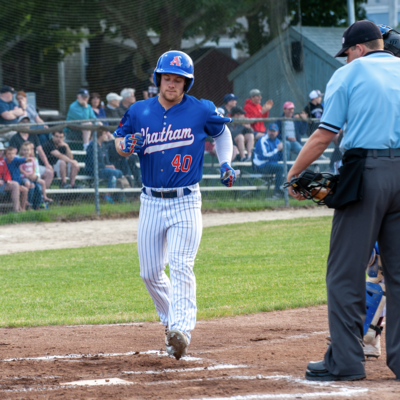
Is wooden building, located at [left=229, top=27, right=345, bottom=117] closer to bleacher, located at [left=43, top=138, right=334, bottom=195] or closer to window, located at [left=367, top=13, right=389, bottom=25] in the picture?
bleacher, located at [left=43, top=138, right=334, bottom=195]

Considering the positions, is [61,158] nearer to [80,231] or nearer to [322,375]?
[80,231]

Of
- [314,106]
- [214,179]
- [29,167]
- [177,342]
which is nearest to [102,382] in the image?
[177,342]

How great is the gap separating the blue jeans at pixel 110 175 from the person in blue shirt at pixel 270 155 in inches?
123

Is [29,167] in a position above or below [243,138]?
below

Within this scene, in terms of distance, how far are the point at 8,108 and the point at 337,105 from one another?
37.7ft

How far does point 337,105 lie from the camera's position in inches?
152

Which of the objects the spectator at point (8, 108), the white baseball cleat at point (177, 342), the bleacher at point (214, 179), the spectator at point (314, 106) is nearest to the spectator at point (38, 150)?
the bleacher at point (214, 179)

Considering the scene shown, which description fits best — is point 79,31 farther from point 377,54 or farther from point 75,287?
point 377,54

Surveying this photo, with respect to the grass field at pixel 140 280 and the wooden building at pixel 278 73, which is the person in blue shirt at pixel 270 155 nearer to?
the grass field at pixel 140 280

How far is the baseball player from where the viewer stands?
4750 millimetres

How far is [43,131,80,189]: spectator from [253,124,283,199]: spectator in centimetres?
406

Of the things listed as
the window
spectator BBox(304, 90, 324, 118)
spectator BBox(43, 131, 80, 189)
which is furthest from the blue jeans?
the window

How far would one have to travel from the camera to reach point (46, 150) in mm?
13070

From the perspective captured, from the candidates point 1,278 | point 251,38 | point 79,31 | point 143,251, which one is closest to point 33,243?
point 1,278
